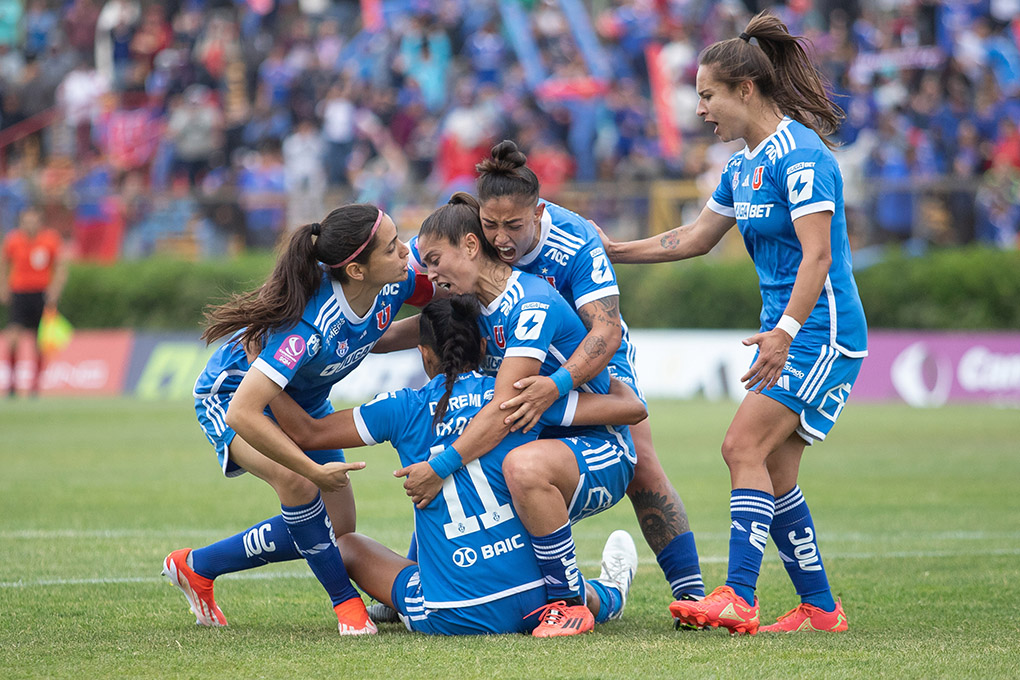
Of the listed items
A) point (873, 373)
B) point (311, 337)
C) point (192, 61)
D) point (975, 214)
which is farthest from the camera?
point (192, 61)

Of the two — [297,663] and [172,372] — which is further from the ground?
[297,663]

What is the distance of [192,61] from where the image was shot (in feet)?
81.5

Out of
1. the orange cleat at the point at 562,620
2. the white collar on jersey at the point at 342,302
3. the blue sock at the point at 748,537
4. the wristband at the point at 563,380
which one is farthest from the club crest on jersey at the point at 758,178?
the orange cleat at the point at 562,620

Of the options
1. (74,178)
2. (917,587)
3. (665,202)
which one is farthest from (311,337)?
(74,178)

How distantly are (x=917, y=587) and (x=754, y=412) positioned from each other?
5.31 feet

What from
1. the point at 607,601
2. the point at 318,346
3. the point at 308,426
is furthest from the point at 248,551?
the point at 607,601

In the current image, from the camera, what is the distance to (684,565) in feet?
17.3

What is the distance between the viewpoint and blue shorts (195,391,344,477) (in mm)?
5176

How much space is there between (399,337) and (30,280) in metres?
14.5

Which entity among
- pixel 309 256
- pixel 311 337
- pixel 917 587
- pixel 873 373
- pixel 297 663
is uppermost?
pixel 309 256

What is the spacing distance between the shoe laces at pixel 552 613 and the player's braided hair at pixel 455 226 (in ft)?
4.63

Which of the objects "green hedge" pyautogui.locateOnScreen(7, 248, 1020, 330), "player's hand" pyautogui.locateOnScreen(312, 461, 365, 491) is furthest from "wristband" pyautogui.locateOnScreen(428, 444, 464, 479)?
"green hedge" pyautogui.locateOnScreen(7, 248, 1020, 330)

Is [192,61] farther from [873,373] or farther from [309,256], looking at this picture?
[309,256]

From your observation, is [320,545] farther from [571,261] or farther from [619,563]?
[571,261]
